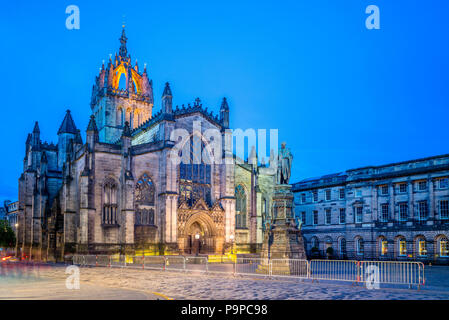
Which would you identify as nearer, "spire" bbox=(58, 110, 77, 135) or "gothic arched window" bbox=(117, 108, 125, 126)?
"gothic arched window" bbox=(117, 108, 125, 126)

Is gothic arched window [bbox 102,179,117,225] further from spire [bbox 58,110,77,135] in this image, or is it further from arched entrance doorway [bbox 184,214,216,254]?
spire [bbox 58,110,77,135]

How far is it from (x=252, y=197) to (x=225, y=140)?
7342 mm

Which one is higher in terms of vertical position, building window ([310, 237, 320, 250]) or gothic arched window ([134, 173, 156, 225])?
gothic arched window ([134, 173, 156, 225])

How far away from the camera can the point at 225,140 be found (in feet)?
155

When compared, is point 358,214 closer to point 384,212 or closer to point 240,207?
point 384,212

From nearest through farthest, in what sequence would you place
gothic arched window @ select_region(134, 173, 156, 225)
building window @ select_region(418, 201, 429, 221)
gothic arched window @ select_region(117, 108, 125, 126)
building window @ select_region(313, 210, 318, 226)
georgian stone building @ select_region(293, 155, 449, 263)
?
gothic arched window @ select_region(134, 173, 156, 225) → georgian stone building @ select_region(293, 155, 449, 263) → building window @ select_region(418, 201, 429, 221) → building window @ select_region(313, 210, 318, 226) → gothic arched window @ select_region(117, 108, 125, 126)

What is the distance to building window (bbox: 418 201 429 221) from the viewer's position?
4384 centimetres

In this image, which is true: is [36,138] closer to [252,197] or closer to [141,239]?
[141,239]

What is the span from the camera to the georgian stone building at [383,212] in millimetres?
42688

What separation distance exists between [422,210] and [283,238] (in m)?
25.7

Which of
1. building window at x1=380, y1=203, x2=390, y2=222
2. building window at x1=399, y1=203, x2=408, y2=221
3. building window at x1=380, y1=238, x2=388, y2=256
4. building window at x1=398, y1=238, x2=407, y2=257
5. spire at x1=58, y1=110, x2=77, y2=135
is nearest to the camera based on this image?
building window at x1=398, y1=238, x2=407, y2=257

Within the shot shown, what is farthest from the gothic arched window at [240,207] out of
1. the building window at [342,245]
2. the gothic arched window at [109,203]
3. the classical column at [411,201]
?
the classical column at [411,201]

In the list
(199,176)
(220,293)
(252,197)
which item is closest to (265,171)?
(252,197)

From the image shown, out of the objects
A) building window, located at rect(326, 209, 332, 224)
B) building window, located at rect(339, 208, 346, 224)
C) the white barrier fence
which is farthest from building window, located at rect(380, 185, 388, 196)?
the white barrier fence
